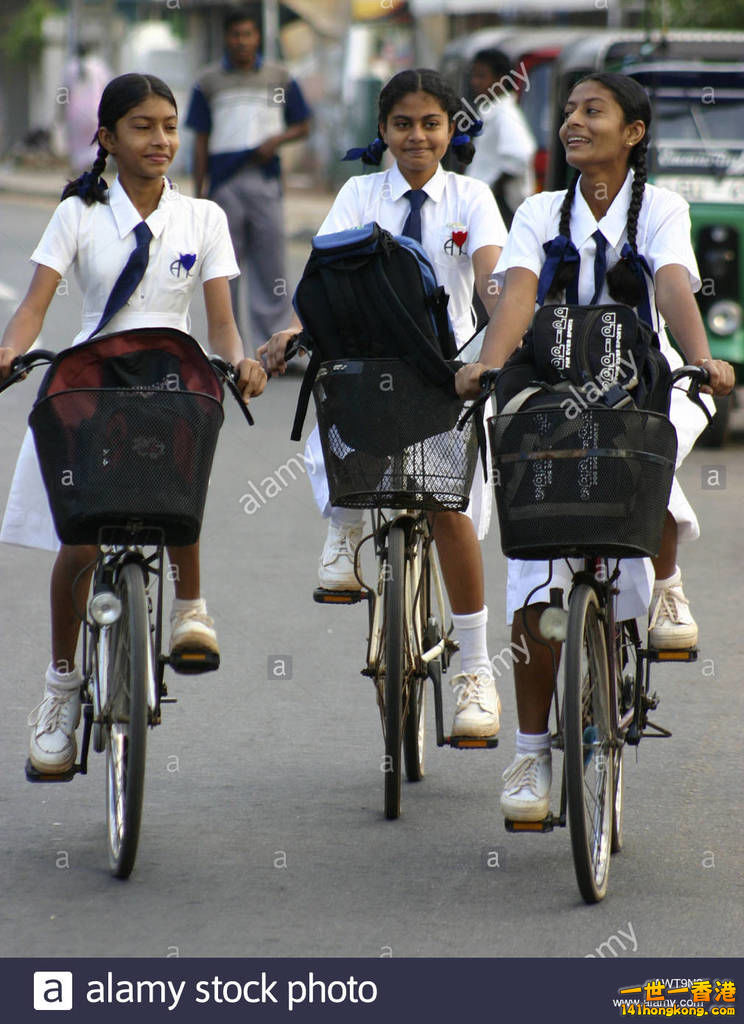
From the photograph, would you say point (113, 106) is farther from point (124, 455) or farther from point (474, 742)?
point (474, 742)

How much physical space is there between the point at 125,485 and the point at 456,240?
153cm

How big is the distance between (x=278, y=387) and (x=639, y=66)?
3316 mm

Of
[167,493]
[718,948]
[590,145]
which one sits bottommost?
[718,948]

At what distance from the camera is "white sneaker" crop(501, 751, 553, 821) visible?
189 inches

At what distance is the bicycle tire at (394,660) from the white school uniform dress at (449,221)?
45 centimetres

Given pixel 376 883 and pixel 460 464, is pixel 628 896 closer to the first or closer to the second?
pixel 376 883

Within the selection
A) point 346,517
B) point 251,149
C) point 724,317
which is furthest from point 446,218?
point 251,149

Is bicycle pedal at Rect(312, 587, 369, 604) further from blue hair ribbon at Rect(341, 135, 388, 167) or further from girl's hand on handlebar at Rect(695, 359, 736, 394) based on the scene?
girl's hand on handlebar at Rect(695, 359, 736, 394)

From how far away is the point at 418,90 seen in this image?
5.57 m

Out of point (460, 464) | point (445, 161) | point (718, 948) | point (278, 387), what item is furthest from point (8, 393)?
point (718, 948)

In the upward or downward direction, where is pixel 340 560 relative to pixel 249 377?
downward

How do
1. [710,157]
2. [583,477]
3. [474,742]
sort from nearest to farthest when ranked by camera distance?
[583,477]
[474,742]
[710,157]

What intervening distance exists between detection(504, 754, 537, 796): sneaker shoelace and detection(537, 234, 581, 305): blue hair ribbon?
1.16 meters

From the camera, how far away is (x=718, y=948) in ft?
14.5
